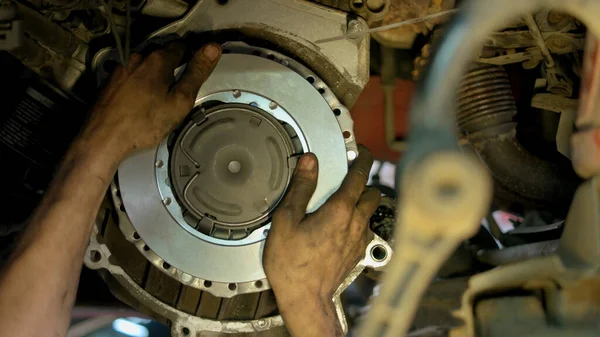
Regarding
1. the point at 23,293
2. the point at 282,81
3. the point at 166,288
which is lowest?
the point at 166,288

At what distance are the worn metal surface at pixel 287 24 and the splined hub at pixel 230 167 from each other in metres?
0.14

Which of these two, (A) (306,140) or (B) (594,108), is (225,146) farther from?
(B) (594,108)

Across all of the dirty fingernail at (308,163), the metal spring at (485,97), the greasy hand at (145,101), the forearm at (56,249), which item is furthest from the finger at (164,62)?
the metal spring at (485,97)

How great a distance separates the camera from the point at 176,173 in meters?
1.06

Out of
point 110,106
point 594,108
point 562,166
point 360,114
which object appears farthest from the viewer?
point 360,114

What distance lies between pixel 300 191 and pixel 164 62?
31cm

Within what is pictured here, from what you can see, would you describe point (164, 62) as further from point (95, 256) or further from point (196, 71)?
point (95, 256)

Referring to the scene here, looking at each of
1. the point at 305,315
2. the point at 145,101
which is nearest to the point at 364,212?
the point at 305,315

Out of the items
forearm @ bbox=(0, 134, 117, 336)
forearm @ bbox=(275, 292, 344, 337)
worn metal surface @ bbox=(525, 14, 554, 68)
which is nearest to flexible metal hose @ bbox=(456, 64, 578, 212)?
worn metal surface @ bbox=(525, 14, 554, 68)

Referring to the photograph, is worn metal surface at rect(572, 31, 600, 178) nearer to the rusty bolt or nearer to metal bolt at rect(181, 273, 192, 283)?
the rusty bolt

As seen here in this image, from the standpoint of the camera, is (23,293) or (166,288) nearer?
(23,293)

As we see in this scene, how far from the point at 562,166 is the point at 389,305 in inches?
33.4

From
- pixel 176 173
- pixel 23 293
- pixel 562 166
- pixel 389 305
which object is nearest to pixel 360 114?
pixel 562 166

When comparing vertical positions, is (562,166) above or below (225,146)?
below
